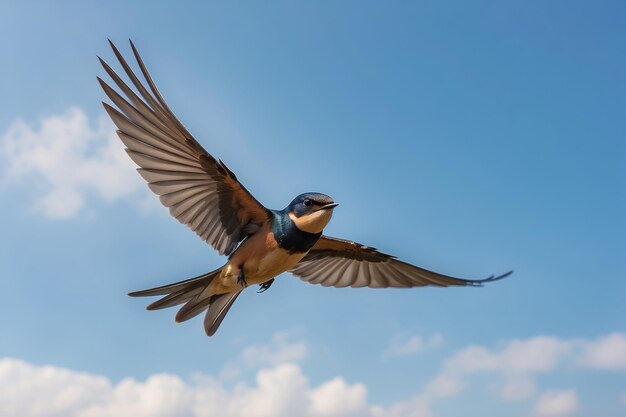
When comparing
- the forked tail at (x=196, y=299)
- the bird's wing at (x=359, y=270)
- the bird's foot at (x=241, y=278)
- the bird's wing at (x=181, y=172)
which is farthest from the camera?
the bird's wing at (x=359, y=270)

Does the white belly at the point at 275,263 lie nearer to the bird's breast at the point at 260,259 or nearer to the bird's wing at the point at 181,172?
the bird's breast at the point at 260,259

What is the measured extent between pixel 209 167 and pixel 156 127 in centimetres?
69

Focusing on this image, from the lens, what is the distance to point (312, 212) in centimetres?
670

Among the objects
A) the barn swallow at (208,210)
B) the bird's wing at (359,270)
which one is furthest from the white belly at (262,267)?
the bird's wing at (359,270)

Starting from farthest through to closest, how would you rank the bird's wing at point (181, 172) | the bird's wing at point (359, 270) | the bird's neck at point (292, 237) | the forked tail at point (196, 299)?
the bird's wing at point (359, 270) < the forked tail at point (196, 299) < the bird's neck at point (292, 237) < the bird's wing at point (181, 172)

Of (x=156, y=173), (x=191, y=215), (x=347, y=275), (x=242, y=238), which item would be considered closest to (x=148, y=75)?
(x=156, y=173)

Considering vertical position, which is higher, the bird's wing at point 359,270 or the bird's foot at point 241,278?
the bird's wing at point 359,270

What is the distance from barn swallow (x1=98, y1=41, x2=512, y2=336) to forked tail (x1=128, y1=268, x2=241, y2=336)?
0.04 ft

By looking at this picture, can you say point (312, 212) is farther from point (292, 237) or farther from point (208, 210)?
point (208, 210)

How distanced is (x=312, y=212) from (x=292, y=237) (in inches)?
13.3

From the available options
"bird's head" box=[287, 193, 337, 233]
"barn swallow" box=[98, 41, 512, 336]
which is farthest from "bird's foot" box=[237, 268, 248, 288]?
"bird's head" box=[287, 193, 337, 233]

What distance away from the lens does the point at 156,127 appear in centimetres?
668

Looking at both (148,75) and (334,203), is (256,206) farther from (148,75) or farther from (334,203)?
(148,75)

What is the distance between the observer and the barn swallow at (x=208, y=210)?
6504 millimetres
